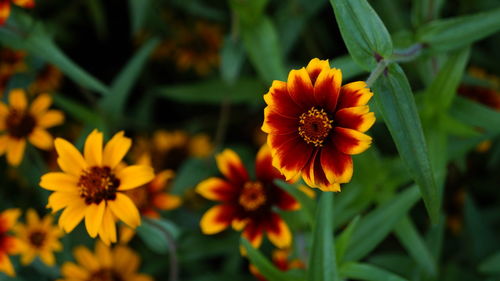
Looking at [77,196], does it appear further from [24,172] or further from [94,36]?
[94,36]

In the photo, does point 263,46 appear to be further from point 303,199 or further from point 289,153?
point 289,153

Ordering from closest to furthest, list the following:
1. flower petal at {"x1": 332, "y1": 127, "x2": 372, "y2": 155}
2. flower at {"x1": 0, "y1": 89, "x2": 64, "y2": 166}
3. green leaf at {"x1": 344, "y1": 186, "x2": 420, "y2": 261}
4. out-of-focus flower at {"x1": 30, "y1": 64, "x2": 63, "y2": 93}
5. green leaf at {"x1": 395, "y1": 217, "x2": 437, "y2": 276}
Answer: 1. flower petal at {"x1": 332, "y1": 127, "x2": 372, "y2": 155}
2. green leaf at {"x1": 344, "y1": 186, "x2": 420, "y2": 261}
3. green leaf at {"x1": 395, "y1": 217, "x2": 437, "y2": 276}
4. flower at {"x1": 0, "y1": 89, "x2": 64, "y2": 166}
5. out-of-focus flower at {"x1": 30, "y1": 64, "x2": 63, "y2": 93}

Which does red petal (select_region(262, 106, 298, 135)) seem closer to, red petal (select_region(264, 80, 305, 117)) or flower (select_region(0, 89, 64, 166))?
red petal (select_region(264, 80, 305, 117))

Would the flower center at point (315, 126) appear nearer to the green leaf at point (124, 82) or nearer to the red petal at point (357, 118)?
the red petal at point (357, 118)

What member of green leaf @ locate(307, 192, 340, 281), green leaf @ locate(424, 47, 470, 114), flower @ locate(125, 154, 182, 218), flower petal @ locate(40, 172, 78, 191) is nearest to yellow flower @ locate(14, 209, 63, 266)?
flower @ locate(125, 154, 182, 218)

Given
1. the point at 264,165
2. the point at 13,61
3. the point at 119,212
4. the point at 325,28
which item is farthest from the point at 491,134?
the point at 13,61

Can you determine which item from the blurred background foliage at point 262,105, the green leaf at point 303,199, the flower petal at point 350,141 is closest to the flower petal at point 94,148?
the blurred background foliage at point 262,105

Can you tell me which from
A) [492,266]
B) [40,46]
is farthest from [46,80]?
[492,266]
